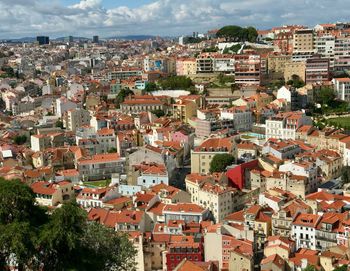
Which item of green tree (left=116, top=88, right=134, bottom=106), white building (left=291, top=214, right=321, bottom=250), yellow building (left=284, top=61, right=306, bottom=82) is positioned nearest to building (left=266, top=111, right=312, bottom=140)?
yellow building (left=284, top=61, right=306, bottom=82)

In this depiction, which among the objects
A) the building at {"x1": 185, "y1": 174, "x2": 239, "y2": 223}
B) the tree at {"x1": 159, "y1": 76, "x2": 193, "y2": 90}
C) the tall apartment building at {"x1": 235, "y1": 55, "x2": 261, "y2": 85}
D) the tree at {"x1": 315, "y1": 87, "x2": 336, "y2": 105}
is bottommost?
the building at {"x1": 185, "y1": 174, "x2": 239, "y2": 223}

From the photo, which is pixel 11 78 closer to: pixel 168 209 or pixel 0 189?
pixel 168 209

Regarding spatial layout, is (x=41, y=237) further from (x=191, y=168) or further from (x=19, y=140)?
(x=19, y=140)

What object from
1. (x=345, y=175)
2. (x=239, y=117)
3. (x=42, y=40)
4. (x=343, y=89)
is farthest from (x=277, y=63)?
(x=42, y=40)

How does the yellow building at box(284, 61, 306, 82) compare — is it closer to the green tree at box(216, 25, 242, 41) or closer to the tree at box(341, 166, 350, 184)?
the green tree at box(216, 25, 242, 41)

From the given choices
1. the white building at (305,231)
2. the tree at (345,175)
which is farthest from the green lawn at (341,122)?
the white building at (305,231)

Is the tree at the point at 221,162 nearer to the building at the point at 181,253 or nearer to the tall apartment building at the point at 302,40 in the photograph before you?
the building at the point at 181,253

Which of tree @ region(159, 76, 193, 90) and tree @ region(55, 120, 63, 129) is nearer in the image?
tree @ region(55, 120, 63, 129)
